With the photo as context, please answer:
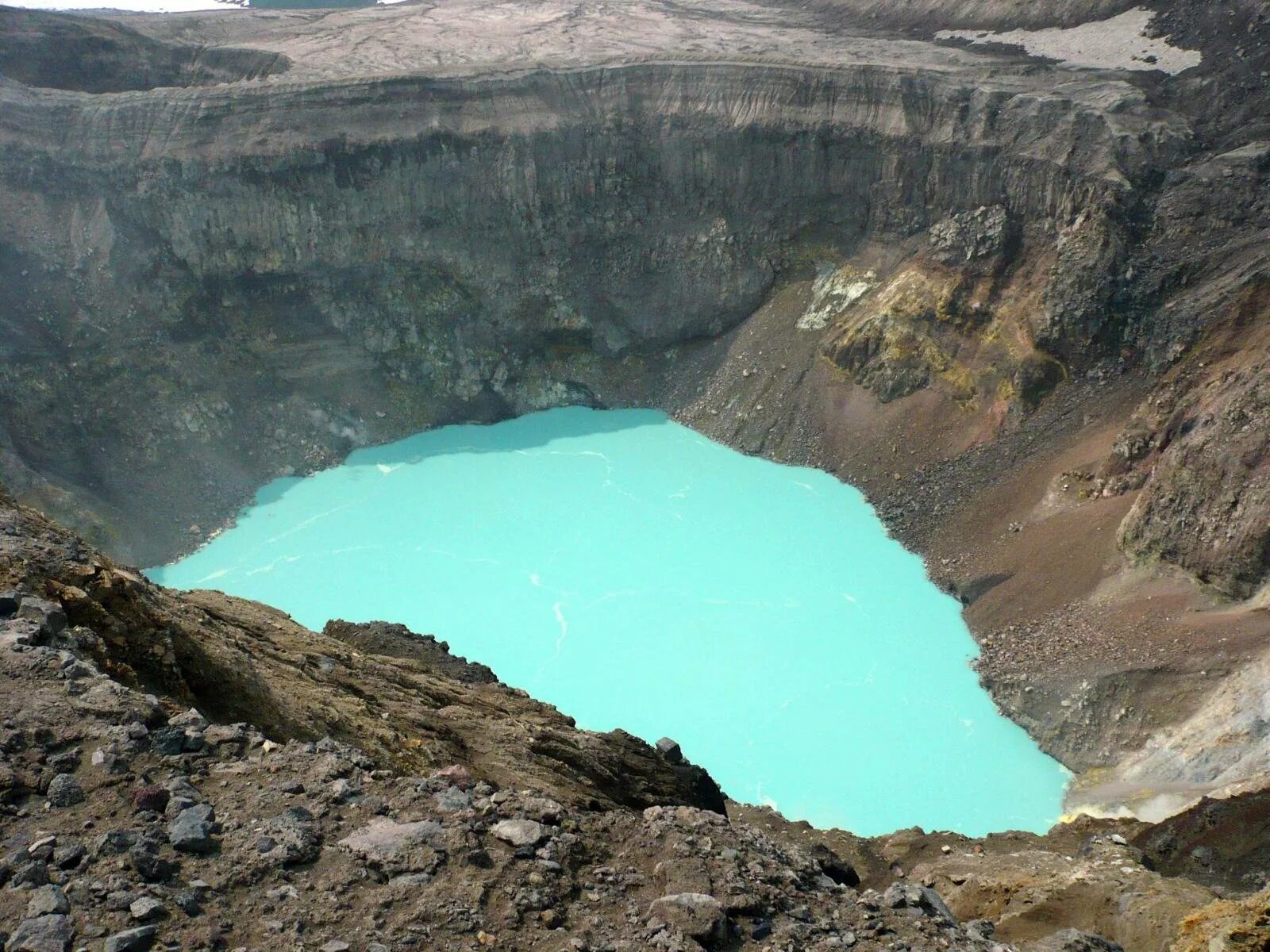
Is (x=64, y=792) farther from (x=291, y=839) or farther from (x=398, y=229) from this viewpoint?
(x=398, y=229)

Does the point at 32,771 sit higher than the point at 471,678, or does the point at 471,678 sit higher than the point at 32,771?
the point at 32,771

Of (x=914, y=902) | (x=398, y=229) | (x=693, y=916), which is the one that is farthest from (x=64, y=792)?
(x=398, y=229)

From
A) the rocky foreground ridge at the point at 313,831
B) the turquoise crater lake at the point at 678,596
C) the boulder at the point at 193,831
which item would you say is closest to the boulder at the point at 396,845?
the rocky foreground ridge at the point at 313,831

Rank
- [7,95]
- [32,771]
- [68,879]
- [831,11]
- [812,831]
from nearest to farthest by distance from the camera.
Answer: [68,879], [32,771], [812,831], [7,95], [831,11]

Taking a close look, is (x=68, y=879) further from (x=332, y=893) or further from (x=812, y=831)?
(x=812, y=831)

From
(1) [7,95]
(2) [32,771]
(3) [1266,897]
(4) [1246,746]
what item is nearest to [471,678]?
(2) [32,771]

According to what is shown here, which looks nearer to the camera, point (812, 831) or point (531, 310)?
point (812, 831)
